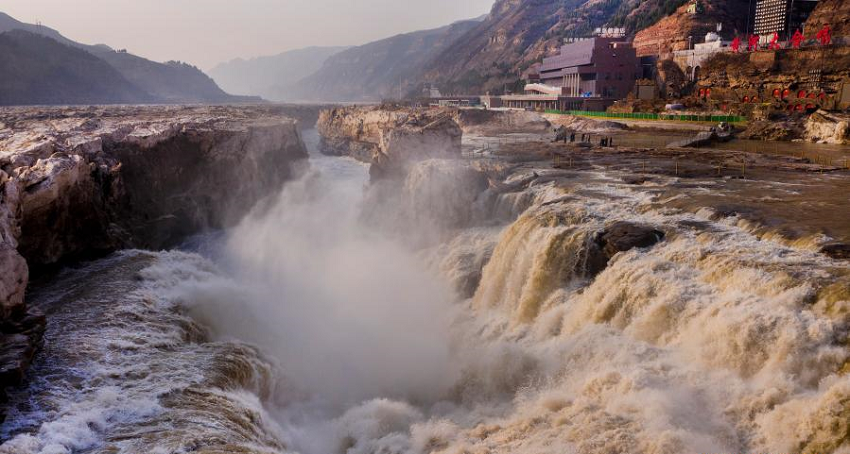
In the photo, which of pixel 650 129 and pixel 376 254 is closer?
pixel 376 254

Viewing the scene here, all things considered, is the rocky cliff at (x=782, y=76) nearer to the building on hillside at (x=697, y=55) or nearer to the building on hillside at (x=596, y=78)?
the building on hillside at (x=697, y=55)

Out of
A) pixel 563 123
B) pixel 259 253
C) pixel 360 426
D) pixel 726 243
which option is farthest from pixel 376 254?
pixel 563 123

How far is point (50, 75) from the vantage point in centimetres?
12556

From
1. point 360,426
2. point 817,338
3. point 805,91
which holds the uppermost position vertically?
point 805,91

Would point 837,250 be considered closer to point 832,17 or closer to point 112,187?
point 112,187

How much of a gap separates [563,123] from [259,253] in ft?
152

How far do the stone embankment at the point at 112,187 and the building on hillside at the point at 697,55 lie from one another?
6337cm

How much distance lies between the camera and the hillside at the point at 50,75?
11406 centimetres

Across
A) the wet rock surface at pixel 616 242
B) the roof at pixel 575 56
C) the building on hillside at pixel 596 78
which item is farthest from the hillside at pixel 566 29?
the wet rock surface at pixel 616 242

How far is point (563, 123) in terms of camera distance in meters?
68.2

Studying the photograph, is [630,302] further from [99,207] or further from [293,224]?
[293,224]

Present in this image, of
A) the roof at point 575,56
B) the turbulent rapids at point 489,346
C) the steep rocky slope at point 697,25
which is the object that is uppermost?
the steep rocky slope at point 697,25

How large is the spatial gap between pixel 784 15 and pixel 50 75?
139759 millimetres

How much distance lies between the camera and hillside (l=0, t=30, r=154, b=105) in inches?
4491
